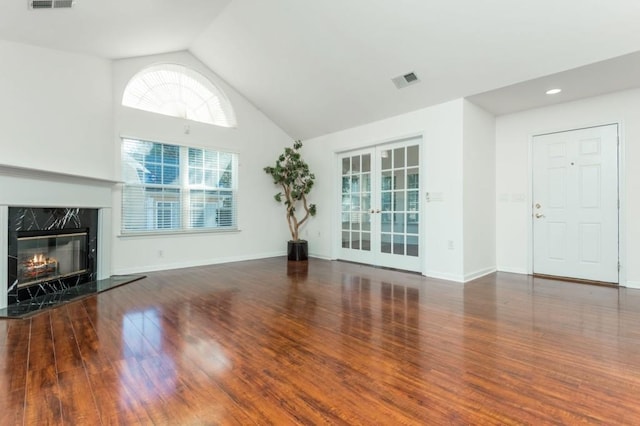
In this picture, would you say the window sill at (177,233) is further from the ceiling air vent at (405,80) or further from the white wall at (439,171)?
the ceiling air vent at (405,80)

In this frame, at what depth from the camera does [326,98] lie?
5215 millimetres

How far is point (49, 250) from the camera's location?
3734 mm

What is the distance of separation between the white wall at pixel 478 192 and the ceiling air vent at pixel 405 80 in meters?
0.79

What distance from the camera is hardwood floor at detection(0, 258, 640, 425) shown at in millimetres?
1518

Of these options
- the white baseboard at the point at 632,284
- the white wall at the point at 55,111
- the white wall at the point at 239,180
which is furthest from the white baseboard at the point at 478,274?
the white wall at the point at 55,111

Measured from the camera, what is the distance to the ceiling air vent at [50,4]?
2.85 meters

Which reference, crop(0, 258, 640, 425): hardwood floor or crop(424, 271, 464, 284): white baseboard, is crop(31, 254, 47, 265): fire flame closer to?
crop(0, 258, 640, 425): hardwood floor

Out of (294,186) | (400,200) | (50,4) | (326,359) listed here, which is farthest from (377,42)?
(326,359)

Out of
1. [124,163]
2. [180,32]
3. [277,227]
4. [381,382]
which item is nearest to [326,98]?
[180,32]

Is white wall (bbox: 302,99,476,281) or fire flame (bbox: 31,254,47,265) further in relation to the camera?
white wall (bbox: 302,99,476,281)

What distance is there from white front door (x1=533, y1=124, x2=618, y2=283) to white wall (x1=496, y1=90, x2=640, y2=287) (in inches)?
3.9

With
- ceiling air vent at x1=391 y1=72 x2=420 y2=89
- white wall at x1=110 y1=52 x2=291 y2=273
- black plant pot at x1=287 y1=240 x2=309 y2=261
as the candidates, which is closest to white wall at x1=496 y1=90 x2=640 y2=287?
ceiling air vent at x1=391 y1=72 x2=420 y2=89

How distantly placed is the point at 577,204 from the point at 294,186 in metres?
4.58

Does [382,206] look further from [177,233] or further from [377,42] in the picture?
[177,233]
